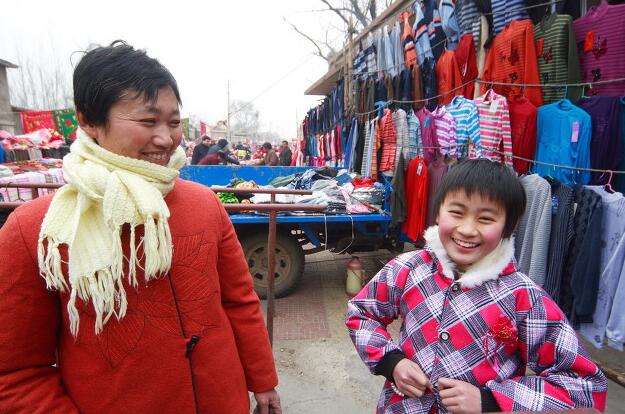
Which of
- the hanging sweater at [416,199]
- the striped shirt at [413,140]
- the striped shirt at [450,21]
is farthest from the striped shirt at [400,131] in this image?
the striped shirt at [450,21]

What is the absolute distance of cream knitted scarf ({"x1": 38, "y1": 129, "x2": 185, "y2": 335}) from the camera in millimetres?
901

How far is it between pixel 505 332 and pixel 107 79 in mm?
1373

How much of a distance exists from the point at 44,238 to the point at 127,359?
0.39 metres

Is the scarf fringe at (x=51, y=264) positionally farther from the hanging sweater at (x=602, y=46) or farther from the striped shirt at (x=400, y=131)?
the striped shirt at (x=400, y=131)

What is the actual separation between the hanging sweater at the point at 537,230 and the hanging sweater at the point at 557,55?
0.80 m

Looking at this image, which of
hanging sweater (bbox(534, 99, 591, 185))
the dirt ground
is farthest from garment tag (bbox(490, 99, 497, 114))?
the dirt ground

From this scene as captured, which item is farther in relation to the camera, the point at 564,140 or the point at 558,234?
the point at 564,140

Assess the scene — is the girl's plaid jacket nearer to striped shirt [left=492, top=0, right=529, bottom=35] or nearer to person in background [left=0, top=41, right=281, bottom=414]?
person in background [left=0, top=41, right=281, bottom=414]

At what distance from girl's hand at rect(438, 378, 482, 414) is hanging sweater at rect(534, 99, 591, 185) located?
2.65 m

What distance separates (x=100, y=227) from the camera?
958 mm

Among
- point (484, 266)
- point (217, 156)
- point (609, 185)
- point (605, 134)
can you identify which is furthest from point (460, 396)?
point (217, 156)

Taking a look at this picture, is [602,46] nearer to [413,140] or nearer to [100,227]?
[413,140]

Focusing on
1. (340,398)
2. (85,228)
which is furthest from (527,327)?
(340,398)

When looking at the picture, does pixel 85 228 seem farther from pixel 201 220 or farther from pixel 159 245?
pixel 201 220
